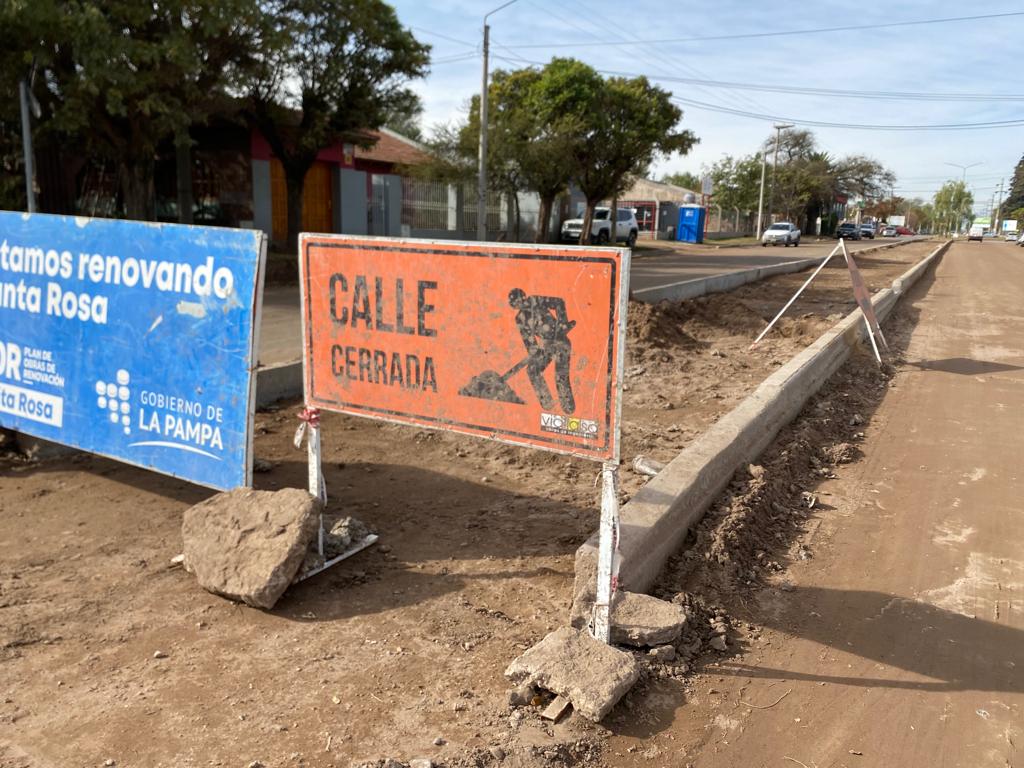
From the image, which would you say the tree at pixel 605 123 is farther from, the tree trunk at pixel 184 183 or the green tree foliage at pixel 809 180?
the green tree foliage at pixel 809 180

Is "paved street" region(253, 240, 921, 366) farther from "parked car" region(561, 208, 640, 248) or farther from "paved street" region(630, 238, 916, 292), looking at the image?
"parked car" region(561, 208, 640, 248)

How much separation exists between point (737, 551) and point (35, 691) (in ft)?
11.2

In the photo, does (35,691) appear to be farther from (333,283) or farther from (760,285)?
(760,285)

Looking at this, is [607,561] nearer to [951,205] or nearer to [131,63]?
[131,63]

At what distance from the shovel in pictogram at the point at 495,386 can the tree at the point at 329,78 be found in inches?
627

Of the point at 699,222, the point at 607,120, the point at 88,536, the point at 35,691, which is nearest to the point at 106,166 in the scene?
the point at 607,120

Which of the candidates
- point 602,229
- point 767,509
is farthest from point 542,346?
point 602,229

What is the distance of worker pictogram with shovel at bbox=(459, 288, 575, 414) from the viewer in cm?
351

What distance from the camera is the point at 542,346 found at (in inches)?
141

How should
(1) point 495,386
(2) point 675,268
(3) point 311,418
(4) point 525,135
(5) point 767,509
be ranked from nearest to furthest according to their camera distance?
(1) point 495,386, (3) point 311,418, (5) point 767,509, (2) point 675,268, (4) point 525,135

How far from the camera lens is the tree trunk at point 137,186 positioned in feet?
52.5

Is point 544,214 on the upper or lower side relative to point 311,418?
upper

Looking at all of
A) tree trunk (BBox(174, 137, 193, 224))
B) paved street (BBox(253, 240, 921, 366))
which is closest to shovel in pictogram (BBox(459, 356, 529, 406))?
paved street (BBox(253, 240, 921, 366))

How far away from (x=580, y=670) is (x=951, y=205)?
186 meters
